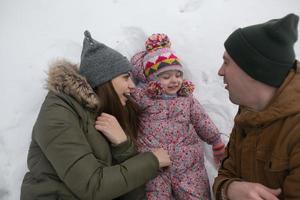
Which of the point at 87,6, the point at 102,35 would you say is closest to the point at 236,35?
the point at 102,35

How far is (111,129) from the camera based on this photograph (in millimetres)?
1889

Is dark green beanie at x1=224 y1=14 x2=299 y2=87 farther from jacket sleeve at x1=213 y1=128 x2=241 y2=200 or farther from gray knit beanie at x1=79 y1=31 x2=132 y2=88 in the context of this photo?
gray knit beanie at x1=79 y1=31 x2=132 y2=88

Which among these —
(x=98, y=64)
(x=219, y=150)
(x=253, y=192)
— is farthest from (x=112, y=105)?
(x=253, y=192)

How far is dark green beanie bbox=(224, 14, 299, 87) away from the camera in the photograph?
1287 millimetres

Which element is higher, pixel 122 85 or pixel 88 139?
pixel 122 85

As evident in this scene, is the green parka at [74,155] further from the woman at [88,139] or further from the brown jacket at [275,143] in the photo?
the brown jacket at [275,143]

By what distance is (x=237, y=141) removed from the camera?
5.10 ft

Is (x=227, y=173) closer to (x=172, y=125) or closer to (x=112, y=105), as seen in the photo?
(x=172, y=125)

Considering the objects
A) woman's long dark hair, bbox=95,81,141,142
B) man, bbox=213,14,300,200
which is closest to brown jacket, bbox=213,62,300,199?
man, bbox=213,14,300,200

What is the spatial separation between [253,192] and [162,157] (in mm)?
785

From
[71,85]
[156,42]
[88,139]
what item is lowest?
[88,139]

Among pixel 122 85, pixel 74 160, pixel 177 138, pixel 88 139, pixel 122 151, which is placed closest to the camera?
pixel 74 160

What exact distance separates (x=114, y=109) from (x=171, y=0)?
1.24 m

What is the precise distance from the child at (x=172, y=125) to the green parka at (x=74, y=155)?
343 millimetres
